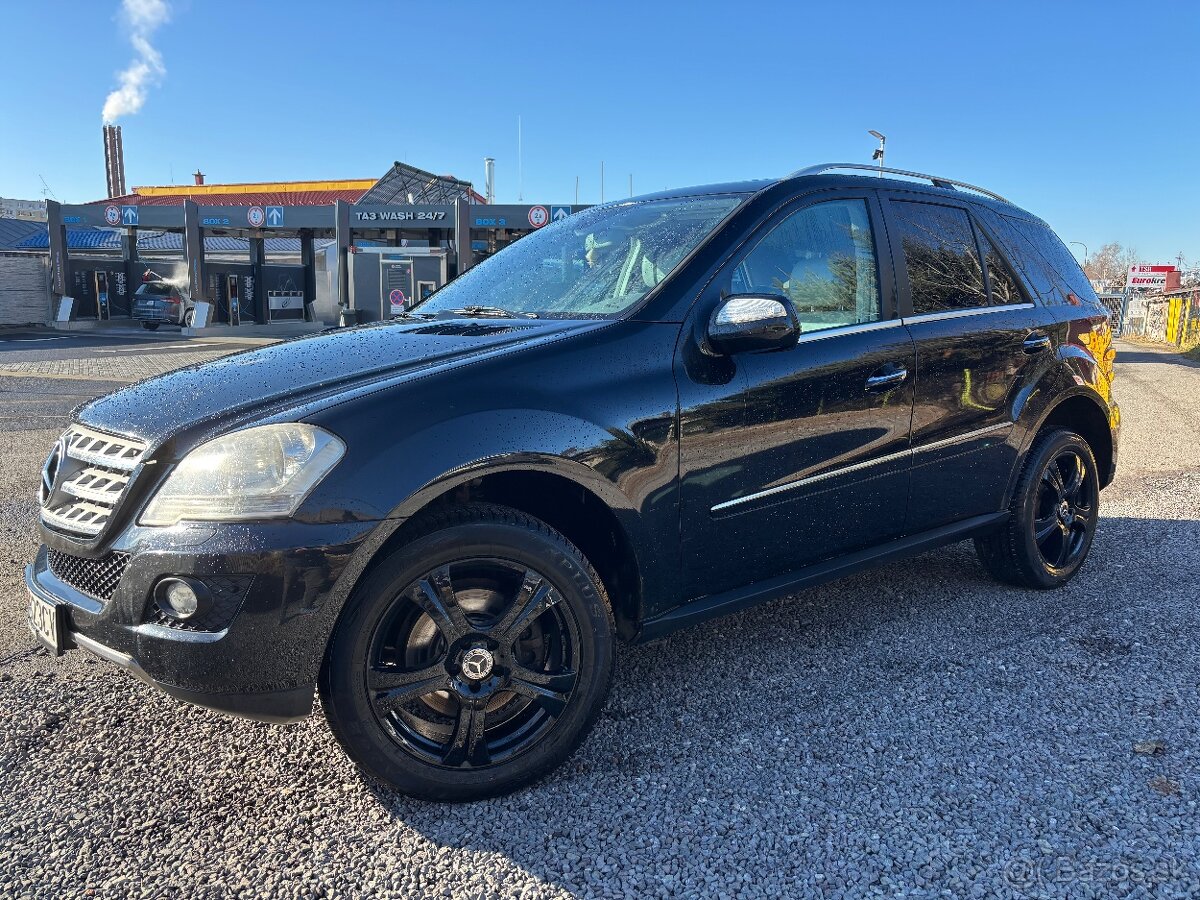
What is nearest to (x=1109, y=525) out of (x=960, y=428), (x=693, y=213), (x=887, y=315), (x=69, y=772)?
(x=960, y=428)

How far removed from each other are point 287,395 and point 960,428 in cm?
264

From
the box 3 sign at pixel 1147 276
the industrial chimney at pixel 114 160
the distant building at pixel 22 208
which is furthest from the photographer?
the industrial chimney at pixel 114 160

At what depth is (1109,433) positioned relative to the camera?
4.51m

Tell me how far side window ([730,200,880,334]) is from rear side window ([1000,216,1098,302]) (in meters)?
1.26

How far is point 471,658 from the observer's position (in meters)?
2.41

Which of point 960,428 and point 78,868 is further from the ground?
point 960,428

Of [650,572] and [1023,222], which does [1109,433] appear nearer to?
[1023,222]

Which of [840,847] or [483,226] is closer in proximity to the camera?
[840,847]

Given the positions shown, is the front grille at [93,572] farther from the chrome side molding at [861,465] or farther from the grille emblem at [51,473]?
the chrome side molding at [861,465]

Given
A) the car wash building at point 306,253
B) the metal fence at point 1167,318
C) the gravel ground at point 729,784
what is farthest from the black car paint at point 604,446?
the metal fence at point 1167,318

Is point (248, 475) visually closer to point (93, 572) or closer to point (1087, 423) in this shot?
point (93, 572)

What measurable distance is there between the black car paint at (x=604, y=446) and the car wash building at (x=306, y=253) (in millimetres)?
22547

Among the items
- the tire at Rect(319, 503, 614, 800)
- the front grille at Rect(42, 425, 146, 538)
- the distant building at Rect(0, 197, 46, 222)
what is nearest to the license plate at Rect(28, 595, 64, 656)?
the front grille at Rect(42, 425, 146, 538)

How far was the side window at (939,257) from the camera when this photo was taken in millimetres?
3629
